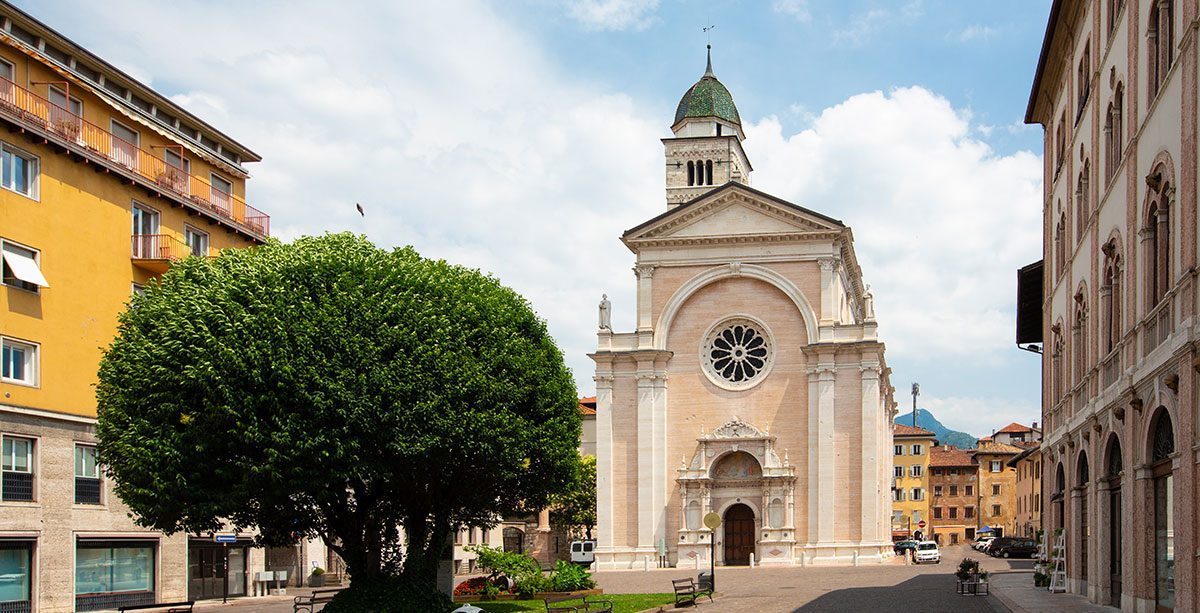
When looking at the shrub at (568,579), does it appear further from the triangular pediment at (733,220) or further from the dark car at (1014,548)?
the dark car at (1014,548)

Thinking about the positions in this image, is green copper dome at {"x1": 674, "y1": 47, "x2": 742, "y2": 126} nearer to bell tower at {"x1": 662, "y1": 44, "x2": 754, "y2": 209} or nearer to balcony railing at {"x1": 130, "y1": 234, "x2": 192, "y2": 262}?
bell tower at {"x1": 662, "y1": 44, "x2": 754, "y2": 209}

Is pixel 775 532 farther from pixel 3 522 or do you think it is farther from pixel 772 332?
pixel 3 522

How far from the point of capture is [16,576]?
33.2 metres

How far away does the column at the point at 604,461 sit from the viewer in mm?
66438

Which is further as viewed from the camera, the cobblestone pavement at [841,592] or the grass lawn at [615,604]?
the grass lawn at [615,604]

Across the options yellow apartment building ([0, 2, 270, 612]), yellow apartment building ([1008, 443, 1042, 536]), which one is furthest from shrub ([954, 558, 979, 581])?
yellow apartment building ([1008, 443, 1042, 536])

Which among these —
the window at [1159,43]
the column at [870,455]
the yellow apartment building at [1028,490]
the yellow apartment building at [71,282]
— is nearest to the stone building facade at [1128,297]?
the window at [1159,43]

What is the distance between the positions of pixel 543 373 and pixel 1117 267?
13.5 metres

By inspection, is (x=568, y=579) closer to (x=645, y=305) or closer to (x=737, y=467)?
(x=737, y=467)

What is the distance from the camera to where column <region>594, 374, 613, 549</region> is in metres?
66.4

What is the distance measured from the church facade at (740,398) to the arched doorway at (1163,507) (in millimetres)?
39928

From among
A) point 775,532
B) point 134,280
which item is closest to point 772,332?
point 775,532

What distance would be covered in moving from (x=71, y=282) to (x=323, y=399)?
12.3 metres

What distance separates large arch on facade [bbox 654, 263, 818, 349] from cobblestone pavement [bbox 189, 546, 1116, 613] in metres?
13.3
